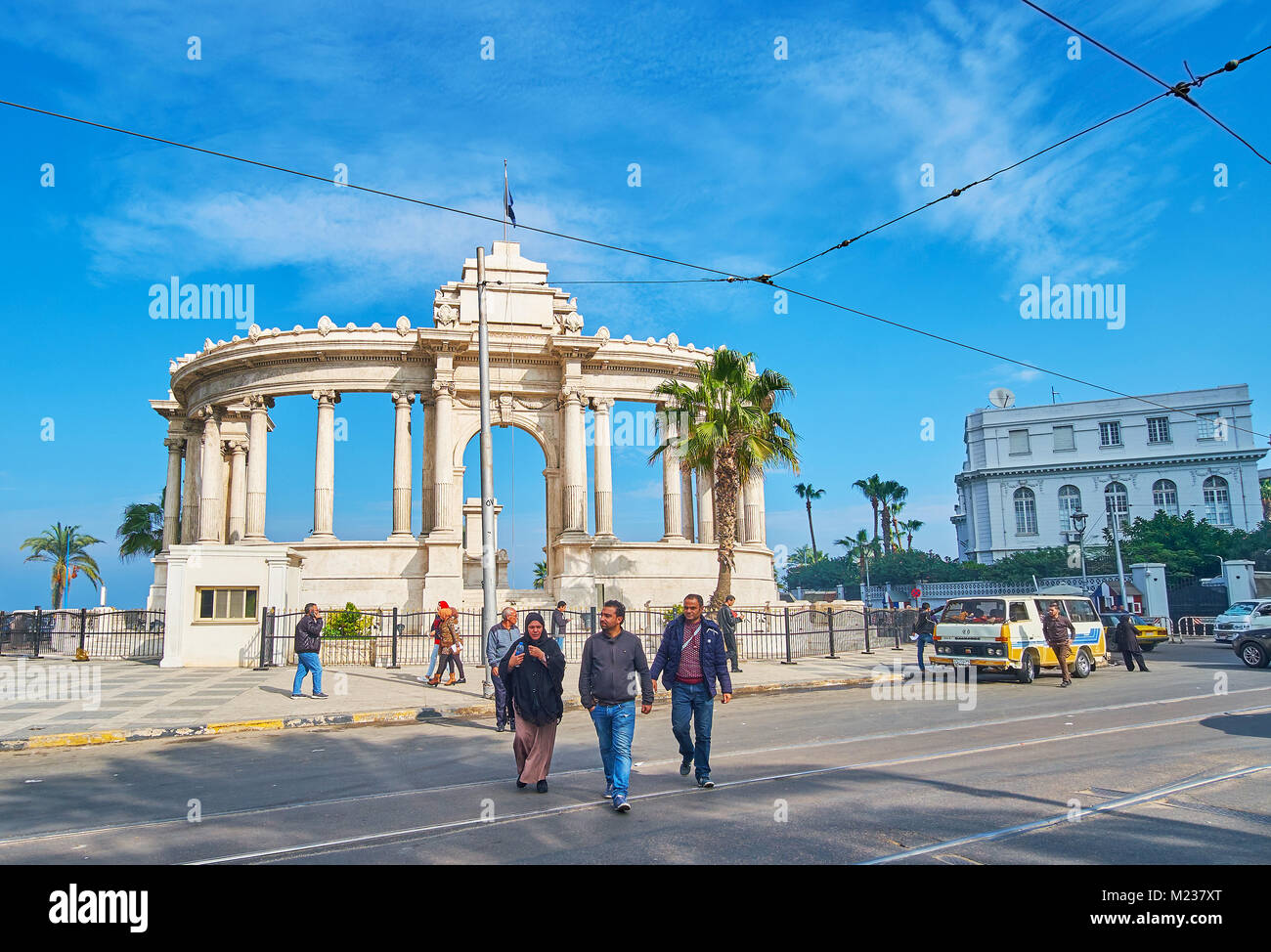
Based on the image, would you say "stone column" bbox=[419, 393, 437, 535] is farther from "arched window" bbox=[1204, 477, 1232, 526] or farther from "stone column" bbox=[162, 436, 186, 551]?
"arched window" bbox=[1204, 477, 1232, 526]

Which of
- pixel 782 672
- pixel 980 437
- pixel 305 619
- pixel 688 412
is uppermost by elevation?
pixel 980 437

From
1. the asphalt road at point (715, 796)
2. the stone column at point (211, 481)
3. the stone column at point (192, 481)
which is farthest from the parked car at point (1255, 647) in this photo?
the stone column at point (192, 481)

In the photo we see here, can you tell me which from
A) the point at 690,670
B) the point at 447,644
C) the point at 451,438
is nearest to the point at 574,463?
the point at 451,438

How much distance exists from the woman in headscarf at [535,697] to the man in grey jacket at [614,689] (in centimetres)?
34

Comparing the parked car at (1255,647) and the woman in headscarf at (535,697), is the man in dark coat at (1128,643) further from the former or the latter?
the woman in headscarf at (535,697)

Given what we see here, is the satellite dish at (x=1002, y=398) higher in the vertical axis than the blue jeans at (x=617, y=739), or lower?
higher

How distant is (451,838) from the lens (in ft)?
20.5

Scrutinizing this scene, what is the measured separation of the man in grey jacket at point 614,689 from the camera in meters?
7.15

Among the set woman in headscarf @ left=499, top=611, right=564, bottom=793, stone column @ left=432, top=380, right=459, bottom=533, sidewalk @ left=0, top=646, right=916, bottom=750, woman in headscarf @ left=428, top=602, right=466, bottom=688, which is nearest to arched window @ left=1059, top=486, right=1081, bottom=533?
sidewalk @ left=0, top=646, right=916, bottom=750

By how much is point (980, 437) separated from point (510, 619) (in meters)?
67.6
